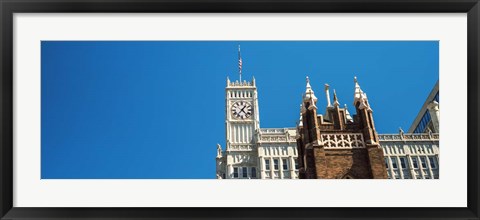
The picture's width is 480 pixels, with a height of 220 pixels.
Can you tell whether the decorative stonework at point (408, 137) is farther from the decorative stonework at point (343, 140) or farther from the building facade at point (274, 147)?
the decorative stonework at point (343, 140)

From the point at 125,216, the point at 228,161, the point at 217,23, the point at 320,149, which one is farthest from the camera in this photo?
the point at 228,161

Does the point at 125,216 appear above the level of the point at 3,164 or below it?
below

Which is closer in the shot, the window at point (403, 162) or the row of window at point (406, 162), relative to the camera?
the row of window at point (406, 162)

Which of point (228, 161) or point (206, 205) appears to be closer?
point (206, 205)

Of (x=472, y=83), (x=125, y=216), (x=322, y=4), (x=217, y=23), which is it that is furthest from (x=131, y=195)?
(x=472, y=83)

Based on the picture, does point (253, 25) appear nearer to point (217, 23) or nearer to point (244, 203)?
point (217, 23)

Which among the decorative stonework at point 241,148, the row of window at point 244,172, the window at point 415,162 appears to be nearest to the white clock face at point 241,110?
the decorative stonework at point 241,148

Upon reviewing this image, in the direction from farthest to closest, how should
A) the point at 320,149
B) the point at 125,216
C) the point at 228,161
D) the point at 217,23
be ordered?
the point at 228,161
the point at 320,149
the point at 217,23
the point at 125,216
